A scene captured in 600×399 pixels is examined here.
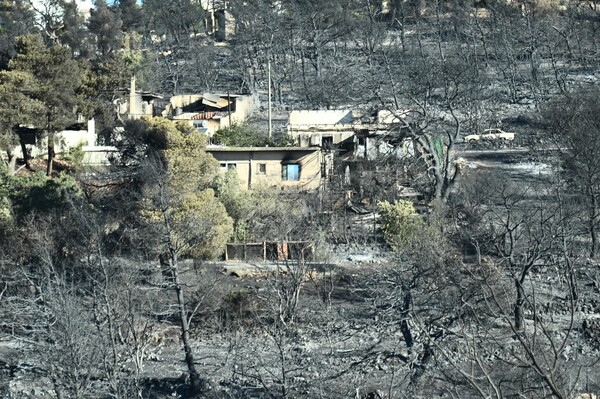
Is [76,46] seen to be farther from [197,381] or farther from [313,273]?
[197,381]

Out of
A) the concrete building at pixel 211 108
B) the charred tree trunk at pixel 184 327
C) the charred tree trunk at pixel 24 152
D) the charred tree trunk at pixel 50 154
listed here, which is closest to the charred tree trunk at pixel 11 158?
the charred tree trunk at pixel 24 152

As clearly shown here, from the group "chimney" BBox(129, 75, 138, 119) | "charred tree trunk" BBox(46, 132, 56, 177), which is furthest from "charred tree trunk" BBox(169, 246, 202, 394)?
"chimney" BBox(129, 75, 138, 119)

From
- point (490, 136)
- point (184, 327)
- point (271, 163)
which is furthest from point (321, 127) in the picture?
point (184, 327)

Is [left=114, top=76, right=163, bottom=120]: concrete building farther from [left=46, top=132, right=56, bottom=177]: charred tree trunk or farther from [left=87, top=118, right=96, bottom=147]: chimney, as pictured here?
[left=46, top=132, right=56, bottom=177]: charred tree trunk

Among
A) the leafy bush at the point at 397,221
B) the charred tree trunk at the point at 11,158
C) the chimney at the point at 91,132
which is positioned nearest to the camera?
the leafy bush at the point at 397,221

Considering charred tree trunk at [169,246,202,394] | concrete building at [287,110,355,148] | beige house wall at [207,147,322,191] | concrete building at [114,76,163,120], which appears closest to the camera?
charred tree trunk at [169,246,202,394]

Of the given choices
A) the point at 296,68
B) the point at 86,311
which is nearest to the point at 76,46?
the point at 296,68

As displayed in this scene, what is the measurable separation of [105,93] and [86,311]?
476 inches

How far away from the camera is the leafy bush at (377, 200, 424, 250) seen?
18.1m

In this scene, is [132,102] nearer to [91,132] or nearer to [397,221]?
[91,132]

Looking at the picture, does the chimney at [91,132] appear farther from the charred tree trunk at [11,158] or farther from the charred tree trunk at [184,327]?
the charred tree trunk at [184,327]

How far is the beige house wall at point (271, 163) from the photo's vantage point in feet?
68.5

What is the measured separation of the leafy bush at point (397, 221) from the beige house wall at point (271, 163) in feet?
8.58

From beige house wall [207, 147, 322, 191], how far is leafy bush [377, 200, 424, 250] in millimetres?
2617
